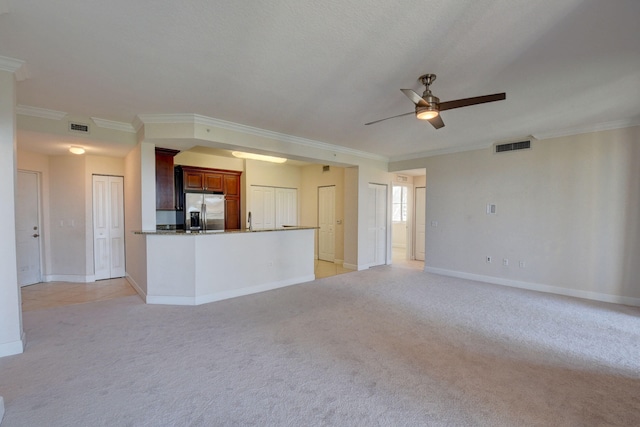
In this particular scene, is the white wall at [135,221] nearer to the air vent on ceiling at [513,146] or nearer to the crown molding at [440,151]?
the crown molding at [440,151]

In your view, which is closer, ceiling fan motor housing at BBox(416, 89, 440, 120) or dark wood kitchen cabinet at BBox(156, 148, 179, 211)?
ceiling fan motor housing at BBox(416, 89, 440, 120)

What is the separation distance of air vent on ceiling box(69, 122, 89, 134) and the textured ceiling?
11.1 inches

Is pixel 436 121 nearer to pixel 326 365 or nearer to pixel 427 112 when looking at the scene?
pixel 427 112

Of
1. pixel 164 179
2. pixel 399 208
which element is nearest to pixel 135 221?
pixel 164 179

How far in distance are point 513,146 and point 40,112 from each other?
7390mm

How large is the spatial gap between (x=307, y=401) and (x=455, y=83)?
10.6ft

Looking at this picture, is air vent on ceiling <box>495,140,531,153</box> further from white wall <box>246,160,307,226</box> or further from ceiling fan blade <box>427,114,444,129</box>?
white wall <box>246,160,307,226</box>

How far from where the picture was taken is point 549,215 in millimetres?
4828

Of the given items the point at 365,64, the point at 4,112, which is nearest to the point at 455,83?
the point at 365,64

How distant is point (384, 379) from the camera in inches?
89.6

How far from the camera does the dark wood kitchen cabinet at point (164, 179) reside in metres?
4.77

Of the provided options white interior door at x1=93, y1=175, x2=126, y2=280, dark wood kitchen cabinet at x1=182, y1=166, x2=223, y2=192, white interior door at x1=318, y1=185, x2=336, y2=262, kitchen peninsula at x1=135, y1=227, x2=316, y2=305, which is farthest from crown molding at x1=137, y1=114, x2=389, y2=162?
white interior door at x1=93, y1=175, x2=126, y2=280

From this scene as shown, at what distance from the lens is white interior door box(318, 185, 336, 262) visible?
7547mm

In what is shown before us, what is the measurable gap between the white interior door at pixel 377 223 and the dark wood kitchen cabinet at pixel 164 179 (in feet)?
13.6
